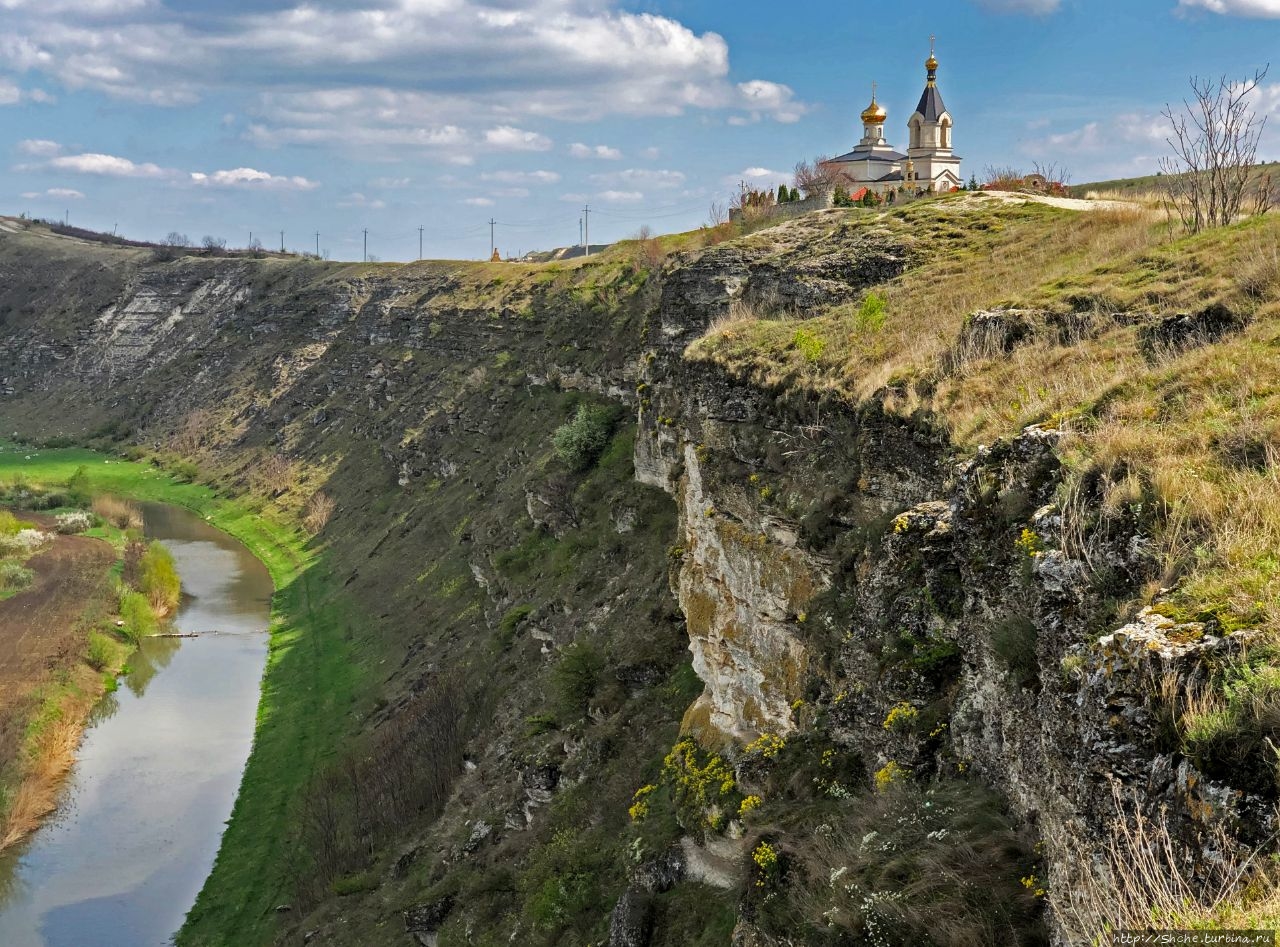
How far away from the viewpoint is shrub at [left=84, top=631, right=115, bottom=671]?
141 feet

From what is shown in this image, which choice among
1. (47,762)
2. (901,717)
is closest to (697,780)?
(901,717)

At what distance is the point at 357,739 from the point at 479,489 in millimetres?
16301

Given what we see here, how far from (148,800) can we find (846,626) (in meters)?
29.4

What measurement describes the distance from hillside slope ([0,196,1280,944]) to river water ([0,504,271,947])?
186 cm

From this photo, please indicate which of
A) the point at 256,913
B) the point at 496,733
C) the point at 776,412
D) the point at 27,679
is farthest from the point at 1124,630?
the point at 27,679

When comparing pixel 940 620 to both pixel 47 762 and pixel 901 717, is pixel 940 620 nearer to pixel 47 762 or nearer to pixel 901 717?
pixel 901 717

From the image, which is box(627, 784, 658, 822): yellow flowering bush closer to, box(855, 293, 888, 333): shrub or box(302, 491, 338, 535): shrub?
box(855, 293, 888, 333): shrub

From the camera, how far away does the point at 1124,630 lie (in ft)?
19.6

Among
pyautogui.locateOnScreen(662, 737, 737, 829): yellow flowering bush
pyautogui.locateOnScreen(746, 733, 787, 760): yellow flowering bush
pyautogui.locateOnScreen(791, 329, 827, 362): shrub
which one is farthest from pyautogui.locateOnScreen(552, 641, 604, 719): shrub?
pyautogui.locateOnScreen(746, 733, 787, 760): yellow flowering bush

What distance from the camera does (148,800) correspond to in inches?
1344

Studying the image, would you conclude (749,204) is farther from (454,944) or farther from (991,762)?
(991,762)

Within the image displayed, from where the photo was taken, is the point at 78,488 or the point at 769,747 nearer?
the point at 769,747

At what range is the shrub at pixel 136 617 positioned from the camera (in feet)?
153

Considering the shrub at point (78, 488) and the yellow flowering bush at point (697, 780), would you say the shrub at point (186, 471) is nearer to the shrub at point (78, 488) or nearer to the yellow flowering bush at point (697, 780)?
the shrub at point (78, 488)
